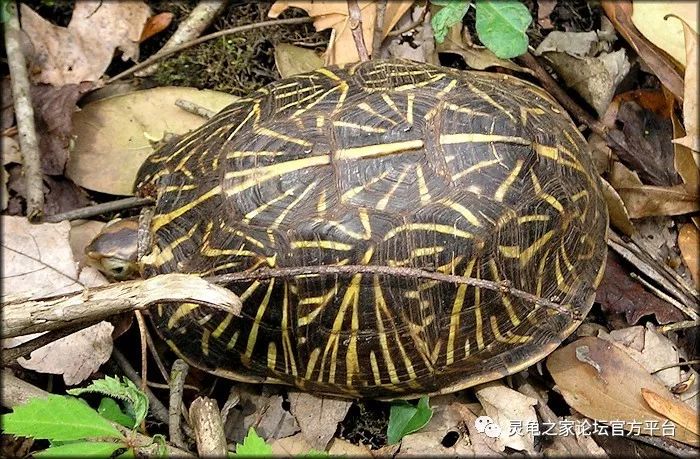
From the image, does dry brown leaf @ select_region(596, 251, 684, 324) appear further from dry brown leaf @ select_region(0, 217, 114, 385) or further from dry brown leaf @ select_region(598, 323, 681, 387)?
dry brown leaf @ select_region(0, 217, 114, 385)

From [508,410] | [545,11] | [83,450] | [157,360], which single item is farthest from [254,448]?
[545,11]

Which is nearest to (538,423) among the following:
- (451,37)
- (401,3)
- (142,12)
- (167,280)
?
(167,280)

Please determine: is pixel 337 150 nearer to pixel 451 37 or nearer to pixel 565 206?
pixel 565 206

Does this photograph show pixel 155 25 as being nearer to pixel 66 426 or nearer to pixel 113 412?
pixel 113 412

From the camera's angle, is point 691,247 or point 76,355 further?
point 691,247

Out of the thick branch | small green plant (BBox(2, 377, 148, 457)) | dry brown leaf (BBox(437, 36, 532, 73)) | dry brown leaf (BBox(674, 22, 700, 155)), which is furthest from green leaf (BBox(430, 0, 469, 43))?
small green plant (BBox(2, 377, 148, 457))

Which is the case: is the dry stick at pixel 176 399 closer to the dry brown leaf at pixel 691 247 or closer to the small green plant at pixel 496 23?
the small green plant at pixel 496 23

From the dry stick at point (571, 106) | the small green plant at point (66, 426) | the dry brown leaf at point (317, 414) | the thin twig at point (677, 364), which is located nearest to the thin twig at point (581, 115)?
the dry stick at point (571, 106)
